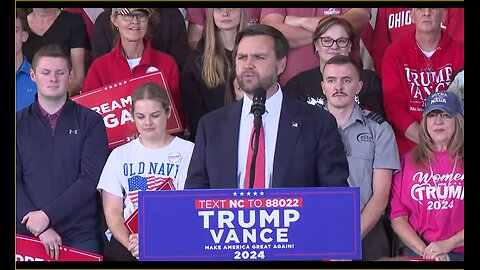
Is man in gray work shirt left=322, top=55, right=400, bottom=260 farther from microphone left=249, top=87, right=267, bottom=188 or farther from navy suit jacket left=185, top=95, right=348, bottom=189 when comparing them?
microphone left=249, top=87, right=267, bottom=188

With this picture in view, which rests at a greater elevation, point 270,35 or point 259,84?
point 270,35

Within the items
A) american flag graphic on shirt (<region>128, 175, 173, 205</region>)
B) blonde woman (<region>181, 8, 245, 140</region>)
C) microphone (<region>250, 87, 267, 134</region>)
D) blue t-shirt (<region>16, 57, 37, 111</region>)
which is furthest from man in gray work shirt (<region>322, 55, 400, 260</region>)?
blue t-shirt (<region>16, 57, 37, 111</region>)

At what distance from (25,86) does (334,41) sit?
1.57 metres

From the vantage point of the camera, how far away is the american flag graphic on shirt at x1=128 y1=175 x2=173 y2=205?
169 inches

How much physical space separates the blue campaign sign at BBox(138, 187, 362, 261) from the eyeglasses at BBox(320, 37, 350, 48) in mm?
716

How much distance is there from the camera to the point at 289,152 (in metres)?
4.22

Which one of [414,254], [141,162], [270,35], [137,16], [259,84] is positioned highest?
[137,16]

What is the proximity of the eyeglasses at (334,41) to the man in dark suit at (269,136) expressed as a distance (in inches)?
7.5

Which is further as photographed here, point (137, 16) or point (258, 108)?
point (137, 16)

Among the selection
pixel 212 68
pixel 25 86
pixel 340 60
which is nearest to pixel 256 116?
pixel 212 68

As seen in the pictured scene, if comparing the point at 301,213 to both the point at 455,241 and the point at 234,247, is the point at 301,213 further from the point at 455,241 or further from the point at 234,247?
the point at 455,241

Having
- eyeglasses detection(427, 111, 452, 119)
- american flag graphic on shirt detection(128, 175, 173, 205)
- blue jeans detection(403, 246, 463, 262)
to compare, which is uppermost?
eyeglasses detection(427, 111, 452, 119)

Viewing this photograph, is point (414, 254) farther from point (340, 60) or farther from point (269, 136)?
point (340, 60)
